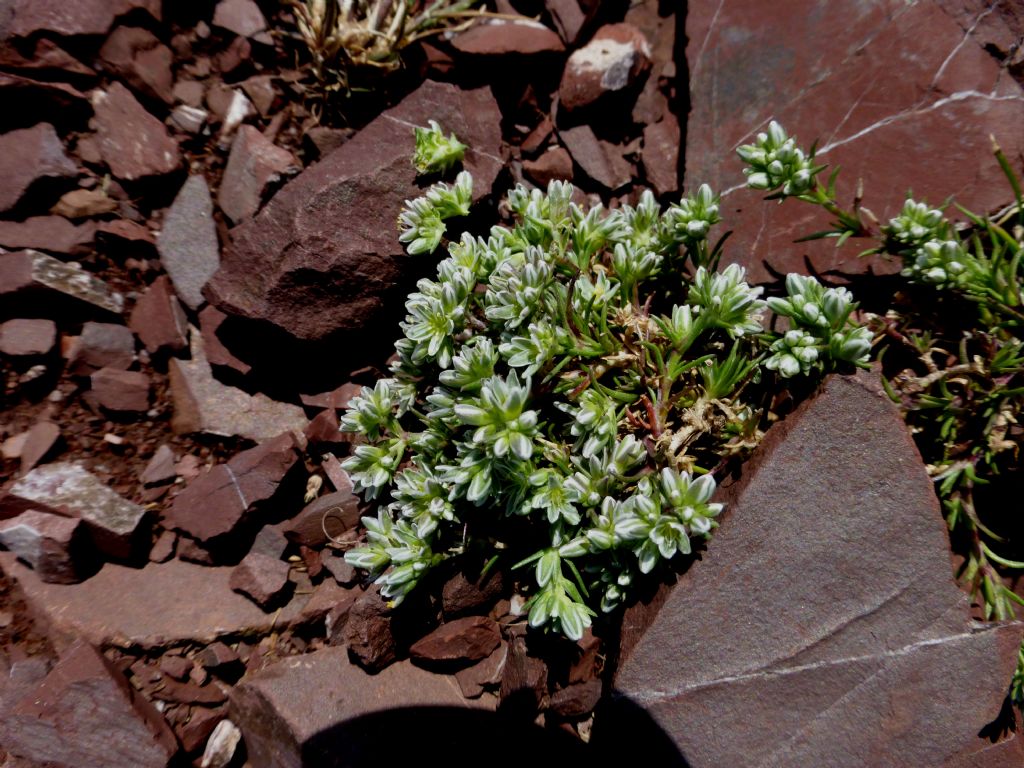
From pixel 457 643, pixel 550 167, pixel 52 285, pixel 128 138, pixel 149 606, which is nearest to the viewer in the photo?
pixel 457 643

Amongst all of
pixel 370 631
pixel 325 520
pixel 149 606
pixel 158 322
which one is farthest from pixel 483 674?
pixel 158 322

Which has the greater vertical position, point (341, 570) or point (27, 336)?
point (27, 336)

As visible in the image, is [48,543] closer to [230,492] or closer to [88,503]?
[88,503]

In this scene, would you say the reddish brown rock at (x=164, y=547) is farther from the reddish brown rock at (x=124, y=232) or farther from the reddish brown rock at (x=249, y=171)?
the reddish brown rock at (x=249, y=171)

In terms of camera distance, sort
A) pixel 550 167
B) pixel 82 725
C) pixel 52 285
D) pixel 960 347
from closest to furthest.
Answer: pixel 960 347
pixel 82 725
pixel 52 285
pixel 550 167

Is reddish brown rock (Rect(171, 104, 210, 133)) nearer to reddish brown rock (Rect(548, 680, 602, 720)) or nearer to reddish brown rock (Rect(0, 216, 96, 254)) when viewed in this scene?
reddish brown rock (Rect(0, 216, 96, 254))

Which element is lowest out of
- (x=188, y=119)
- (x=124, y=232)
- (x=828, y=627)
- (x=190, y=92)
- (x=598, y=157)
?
(x=828, y=627)

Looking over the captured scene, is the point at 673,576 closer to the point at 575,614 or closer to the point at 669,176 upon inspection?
the point at 575,614
